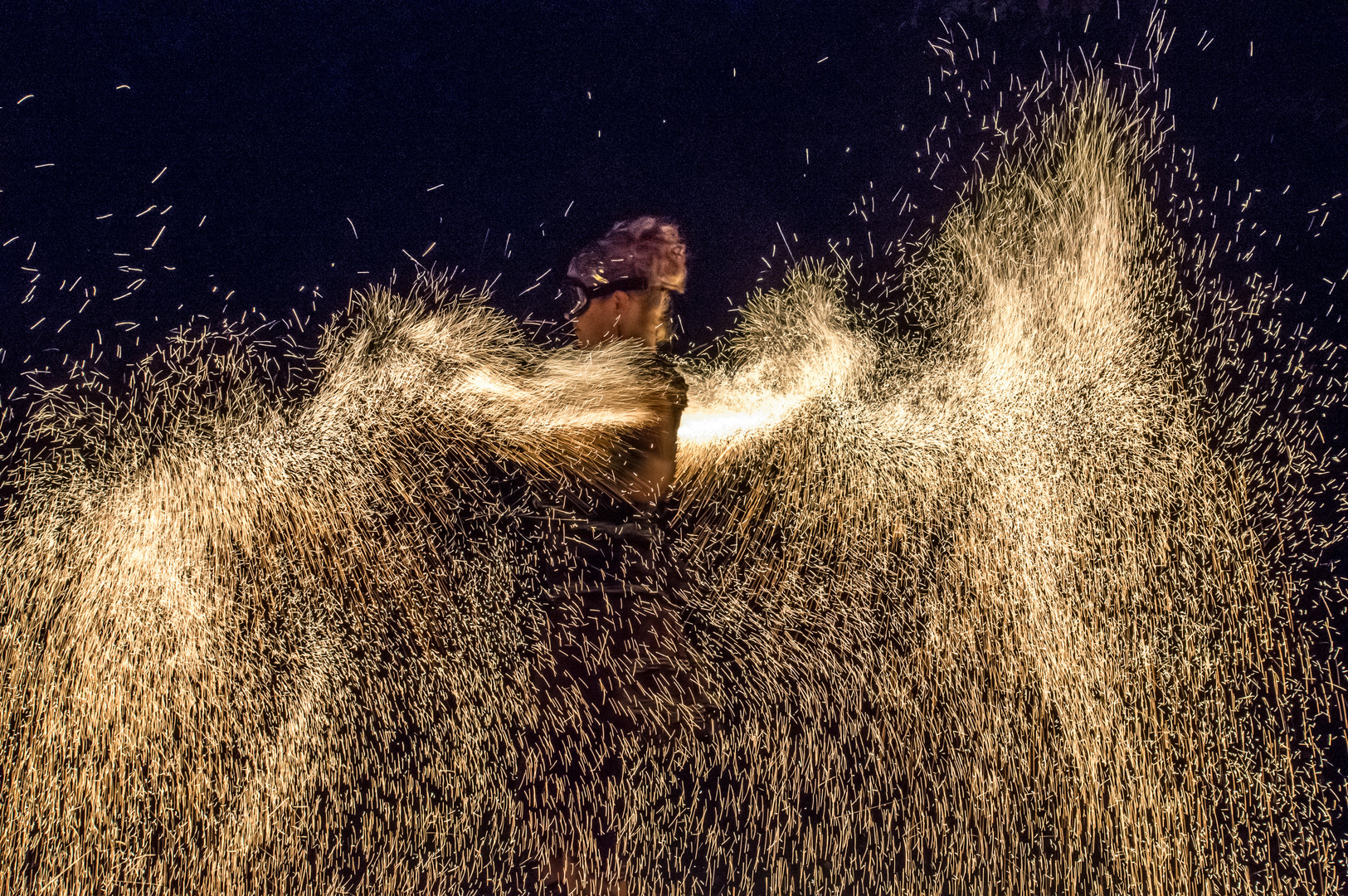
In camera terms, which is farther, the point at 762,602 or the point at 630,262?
the point at 762,602

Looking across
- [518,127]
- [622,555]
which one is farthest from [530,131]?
[622,555]

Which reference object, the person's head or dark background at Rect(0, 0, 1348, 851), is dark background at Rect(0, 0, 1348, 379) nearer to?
dark background at Rect(0, 0, 1348, 851)

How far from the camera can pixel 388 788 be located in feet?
4.48

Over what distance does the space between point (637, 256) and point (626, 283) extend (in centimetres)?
6

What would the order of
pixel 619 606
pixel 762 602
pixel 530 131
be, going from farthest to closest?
pixel 530 131
pixel 762 602
pixel 619 606

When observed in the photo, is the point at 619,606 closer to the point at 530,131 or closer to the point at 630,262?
the point at 630,262

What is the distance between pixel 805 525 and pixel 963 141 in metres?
1.11

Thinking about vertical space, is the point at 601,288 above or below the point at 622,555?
above

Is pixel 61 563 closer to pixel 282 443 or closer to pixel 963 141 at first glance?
pixel 282 443

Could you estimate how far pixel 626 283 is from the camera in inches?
46.5

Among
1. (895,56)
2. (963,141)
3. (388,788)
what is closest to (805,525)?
(388,788)

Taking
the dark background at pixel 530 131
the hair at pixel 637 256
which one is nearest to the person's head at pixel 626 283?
the hair at pixel 637 256

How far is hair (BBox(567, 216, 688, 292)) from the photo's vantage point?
1193 millimetres

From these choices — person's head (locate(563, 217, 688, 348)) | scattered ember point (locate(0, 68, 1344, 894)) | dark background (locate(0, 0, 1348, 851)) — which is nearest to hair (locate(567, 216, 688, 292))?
person's head (locate(563, 217, 688, 348))
